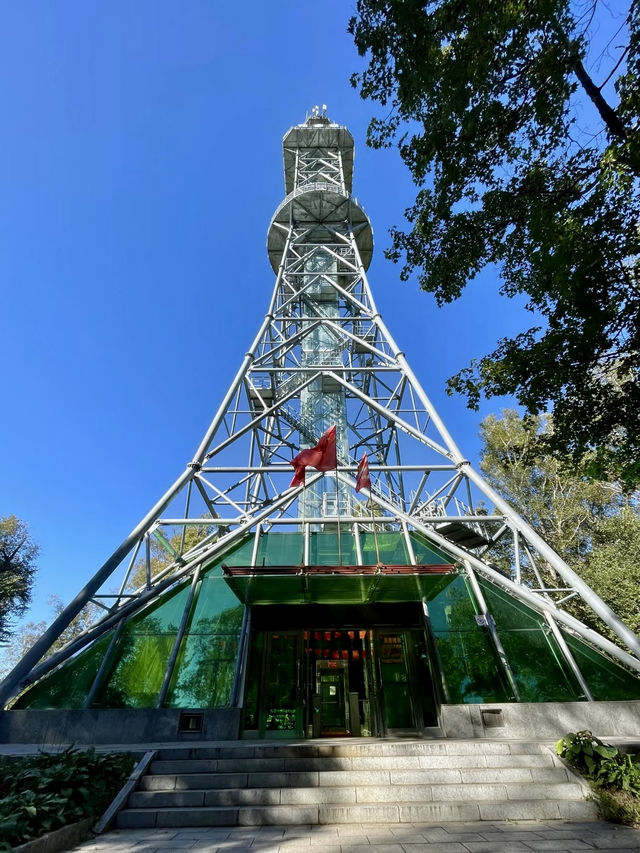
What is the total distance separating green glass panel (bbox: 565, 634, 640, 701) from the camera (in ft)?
33.8

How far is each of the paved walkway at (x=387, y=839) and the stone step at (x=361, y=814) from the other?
137mm

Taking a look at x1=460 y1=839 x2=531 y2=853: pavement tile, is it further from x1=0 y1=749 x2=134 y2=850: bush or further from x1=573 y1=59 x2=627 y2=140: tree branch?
x1=573 y1=59 x2=627 y2=140: tree branch

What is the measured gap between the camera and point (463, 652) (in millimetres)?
11055

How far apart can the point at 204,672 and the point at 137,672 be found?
64.2 inches

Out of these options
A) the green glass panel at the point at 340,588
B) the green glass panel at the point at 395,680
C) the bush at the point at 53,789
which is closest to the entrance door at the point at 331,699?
the green glass panel at the point at 395,680

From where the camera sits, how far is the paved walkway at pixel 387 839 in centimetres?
473

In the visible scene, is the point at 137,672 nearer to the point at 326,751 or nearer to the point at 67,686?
the point at 67,686

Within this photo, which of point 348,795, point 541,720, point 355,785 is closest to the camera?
point 348,795

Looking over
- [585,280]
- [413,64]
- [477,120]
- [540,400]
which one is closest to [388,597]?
[540,400]

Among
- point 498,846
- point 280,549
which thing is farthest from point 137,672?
point 498,846

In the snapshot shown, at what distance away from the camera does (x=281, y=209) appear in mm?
21953

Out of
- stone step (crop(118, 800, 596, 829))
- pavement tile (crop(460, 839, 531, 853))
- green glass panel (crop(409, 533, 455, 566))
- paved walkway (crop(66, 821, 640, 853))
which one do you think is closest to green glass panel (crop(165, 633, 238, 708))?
stone step (crop(118, 800, 596, 829))

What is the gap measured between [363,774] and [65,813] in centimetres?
422

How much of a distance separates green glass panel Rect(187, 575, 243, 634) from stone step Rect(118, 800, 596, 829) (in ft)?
17.8
